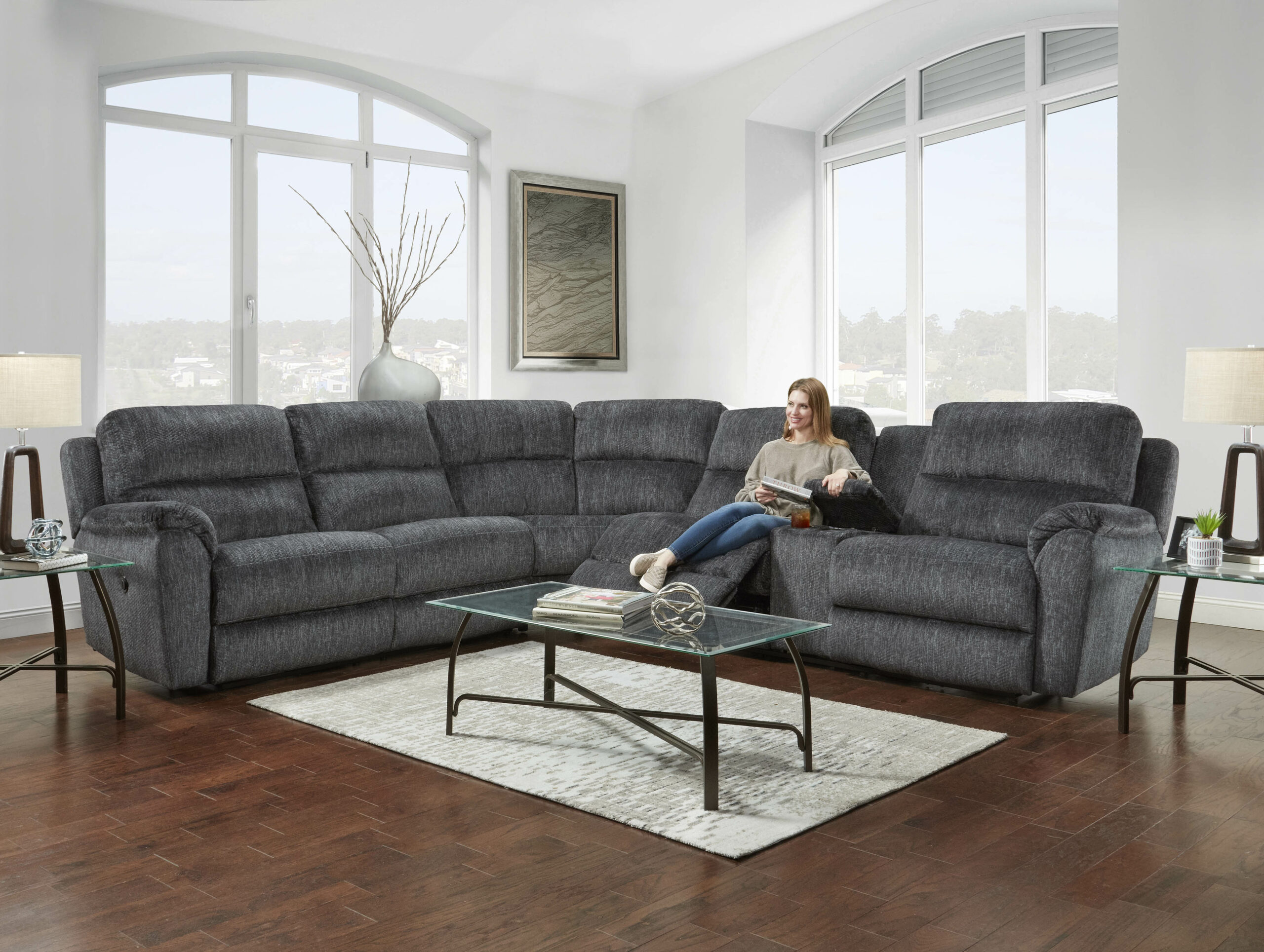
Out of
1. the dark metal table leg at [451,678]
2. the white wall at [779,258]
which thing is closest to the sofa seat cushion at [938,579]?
the dark metal table leg at [451,678]

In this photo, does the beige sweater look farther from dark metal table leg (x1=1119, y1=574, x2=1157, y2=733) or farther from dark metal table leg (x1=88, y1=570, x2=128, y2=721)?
dark metal table leg (x1=88, y1=570, x2=128, y2=721)

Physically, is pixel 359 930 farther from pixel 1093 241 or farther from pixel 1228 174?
pixel 1093 241

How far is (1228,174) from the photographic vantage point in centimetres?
445

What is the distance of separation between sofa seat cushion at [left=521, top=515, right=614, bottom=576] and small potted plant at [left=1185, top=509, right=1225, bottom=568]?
228 cm

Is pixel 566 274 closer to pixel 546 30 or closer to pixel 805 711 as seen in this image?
pixel 546 30

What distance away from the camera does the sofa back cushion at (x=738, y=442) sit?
4.45 metres

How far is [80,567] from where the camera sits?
10.6ft

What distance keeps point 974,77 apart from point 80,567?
196 inches

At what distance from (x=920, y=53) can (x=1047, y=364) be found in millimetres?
1906

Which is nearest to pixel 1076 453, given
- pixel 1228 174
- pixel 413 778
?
pixel 1228 174

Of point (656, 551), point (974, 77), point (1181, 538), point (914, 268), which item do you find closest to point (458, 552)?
point (656, 551)

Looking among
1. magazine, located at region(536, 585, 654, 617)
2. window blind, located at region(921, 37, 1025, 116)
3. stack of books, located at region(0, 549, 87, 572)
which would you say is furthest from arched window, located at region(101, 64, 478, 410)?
magazine, located at region(536, 585, 654, 617)

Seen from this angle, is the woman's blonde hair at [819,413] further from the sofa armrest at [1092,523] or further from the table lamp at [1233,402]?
the table lamp at [1233,402]

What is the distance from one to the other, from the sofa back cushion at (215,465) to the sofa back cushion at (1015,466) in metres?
2.40
